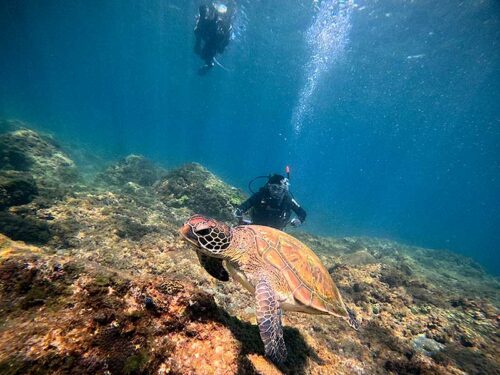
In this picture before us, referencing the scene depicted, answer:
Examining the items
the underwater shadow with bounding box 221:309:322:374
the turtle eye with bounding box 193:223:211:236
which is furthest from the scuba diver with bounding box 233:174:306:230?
the turtle eye with bounding box 193:223:211:236

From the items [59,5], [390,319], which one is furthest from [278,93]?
[390,319]

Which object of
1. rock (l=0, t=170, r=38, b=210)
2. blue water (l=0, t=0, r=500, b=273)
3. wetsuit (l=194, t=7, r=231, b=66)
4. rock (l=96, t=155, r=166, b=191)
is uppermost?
blue water (l=0, t=0, r=500, b=273)

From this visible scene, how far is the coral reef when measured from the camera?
4.34 ft

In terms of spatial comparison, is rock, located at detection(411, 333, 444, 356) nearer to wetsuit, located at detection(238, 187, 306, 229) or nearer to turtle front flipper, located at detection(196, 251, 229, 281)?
turtle front flipper, located at detection(196, 251, 229, 281)

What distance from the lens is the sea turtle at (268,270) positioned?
92.3 inches

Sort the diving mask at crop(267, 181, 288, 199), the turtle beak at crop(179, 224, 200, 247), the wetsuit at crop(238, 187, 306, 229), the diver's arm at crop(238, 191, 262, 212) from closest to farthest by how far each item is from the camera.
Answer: the turtle beak at crop(179, 224, 200, 247) → the diving mask at crop(267, 181, 288, 199) → the wetsuit at crop(238, 187, 306, 229) → the diver's arm at crop(238, 191, 262, 212)

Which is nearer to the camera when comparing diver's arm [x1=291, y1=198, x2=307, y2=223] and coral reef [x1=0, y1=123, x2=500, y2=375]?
coral reef [x1=0, y1=123, x2=500, y2=375]

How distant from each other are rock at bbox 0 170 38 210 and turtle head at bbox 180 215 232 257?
541 cm

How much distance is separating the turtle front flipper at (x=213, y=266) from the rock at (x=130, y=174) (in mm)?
9563

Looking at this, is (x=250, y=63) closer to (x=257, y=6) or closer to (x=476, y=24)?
(x=257, y=6)

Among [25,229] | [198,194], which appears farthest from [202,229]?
[198,194]

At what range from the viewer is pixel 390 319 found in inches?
183

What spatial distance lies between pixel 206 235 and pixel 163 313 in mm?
951

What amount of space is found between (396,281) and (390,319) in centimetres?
184
